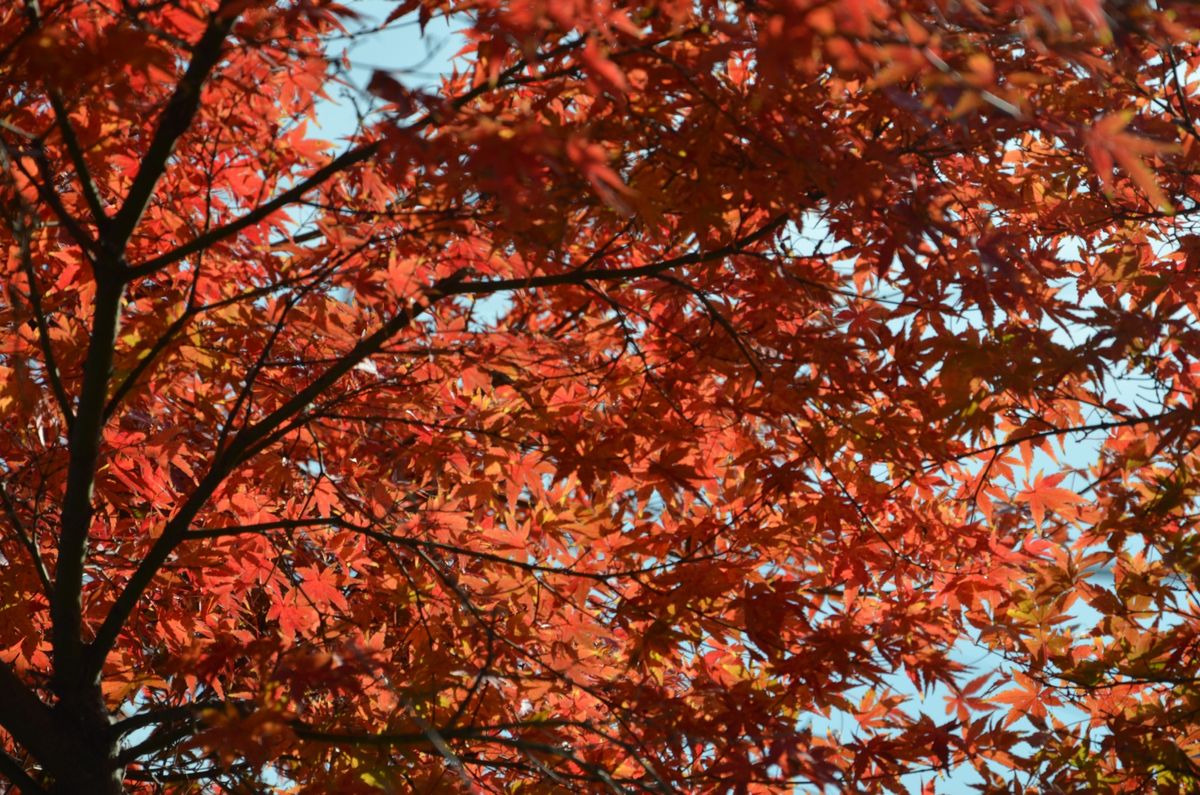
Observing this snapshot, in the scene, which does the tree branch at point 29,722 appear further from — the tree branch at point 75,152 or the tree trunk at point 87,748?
the tree branch at point 75,152

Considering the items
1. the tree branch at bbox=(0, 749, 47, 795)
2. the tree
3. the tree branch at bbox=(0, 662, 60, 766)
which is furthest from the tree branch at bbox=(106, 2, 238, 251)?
the tree branch at bbox=(0, 749, 47, 795)

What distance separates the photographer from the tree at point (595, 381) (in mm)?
1998

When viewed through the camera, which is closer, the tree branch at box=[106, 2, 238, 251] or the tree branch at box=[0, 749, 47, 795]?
the tree branch at box=[106, 2, 238, 251]

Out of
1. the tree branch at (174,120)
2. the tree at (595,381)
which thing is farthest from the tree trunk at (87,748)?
the tree branch at (174,120)

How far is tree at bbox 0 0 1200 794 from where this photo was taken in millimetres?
1998

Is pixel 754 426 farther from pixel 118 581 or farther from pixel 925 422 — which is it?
pixel 118 581

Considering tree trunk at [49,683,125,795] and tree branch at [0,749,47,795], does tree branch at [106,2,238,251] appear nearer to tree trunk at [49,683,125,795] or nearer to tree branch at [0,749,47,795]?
tree trunk at [49,683,125,795]

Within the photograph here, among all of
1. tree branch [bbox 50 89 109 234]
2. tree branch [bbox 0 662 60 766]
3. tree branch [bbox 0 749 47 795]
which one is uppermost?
tree branch [bbox 50 89 109 234]

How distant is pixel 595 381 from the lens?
2.87m

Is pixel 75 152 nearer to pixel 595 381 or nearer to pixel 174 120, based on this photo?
pixel 174 120

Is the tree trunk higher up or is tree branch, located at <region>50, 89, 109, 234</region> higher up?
tree branch, located at <region>50, 89, 109, 234</region>

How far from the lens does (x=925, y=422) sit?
2.65 m

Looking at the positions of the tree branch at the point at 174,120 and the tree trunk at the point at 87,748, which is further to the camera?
the tree trunk at the point at 87,748

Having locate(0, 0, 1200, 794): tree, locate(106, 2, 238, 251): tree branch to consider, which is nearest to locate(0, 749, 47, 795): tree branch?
locate(0, 0, 1200, 794): tree
